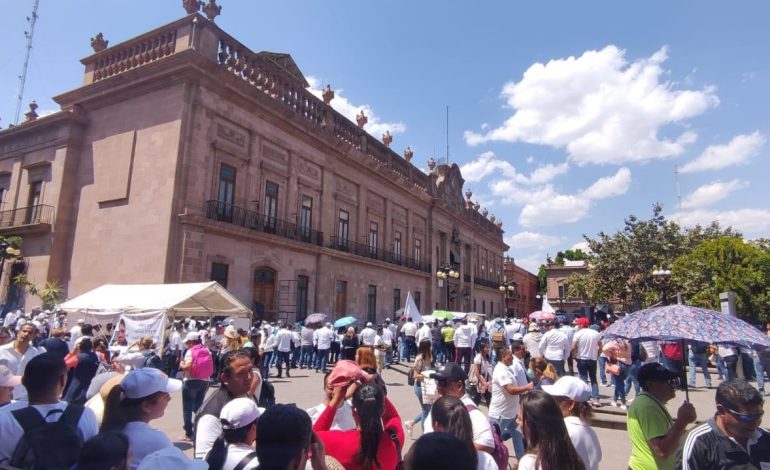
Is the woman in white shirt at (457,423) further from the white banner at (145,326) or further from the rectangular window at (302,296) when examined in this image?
the rectangular window at (302,296)

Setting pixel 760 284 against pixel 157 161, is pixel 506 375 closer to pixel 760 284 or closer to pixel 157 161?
pixel 157 161

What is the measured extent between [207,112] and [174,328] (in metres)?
8.29

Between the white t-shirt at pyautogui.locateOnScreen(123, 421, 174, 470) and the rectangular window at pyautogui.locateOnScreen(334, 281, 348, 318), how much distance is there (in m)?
21.1

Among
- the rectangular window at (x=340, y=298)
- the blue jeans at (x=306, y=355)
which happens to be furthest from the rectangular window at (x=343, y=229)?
the blue jeans at (x=306, y=355)

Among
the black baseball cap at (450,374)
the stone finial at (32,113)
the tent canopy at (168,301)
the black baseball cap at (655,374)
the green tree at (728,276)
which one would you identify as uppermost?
the stone finial at (32,113)

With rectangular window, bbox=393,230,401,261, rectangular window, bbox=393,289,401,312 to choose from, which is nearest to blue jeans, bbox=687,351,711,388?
rectangular window, bbox=393,289,401,312

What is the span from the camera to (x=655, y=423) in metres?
3.64

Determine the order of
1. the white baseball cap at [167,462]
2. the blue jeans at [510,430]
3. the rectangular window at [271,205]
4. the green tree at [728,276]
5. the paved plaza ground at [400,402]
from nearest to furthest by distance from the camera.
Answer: the white baseball cap at [167,462]
the blue jeans at [510,430]
the paved plaza ground at [400,402]
the rectangular window at [271,205]
the green tree at [728,276]

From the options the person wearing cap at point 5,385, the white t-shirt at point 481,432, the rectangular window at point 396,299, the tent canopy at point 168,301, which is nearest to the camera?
the white t-shirt at point 481,432

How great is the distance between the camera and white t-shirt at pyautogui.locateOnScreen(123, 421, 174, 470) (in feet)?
9.11

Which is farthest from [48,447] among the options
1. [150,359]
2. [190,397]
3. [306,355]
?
[306,355]

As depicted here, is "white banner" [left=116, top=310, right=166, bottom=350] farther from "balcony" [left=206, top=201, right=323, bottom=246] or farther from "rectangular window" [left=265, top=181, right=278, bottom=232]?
"rectangular window" [left=265, top=181, right=278, bottom=232]

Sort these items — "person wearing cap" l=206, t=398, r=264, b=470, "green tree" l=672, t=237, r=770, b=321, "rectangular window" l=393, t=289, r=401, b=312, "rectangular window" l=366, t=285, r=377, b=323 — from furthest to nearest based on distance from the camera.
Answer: "rectangular window" l=393, t=289, r=401, b=312
"rectangular window" l=366, t=285, r=377, b=323
"green tree" l=672, t=237, r=770, b=321
"person wearing cap" l=206, t=398, r=264, b=470

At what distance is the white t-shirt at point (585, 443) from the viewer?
331 cm
